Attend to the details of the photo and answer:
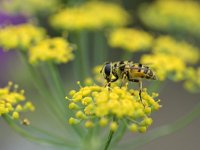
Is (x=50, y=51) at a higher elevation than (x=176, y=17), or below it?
higher

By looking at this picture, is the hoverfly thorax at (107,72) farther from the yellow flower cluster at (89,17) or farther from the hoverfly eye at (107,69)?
the yellow flower cluster at (89,17)

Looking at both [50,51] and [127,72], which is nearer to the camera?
[127,72]

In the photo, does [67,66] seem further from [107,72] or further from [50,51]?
[107,72]

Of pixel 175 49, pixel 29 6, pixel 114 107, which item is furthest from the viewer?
pixel 29 6

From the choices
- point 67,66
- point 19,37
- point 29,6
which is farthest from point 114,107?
→ point 67,66

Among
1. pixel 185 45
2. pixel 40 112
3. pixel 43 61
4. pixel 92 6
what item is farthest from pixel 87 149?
pixel 40 112

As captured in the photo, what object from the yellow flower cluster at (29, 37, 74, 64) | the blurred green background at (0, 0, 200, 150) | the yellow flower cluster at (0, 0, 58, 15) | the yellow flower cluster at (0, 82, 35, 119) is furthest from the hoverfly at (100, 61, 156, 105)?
the yellow flower cluster at (0, 0, 58, 15)
